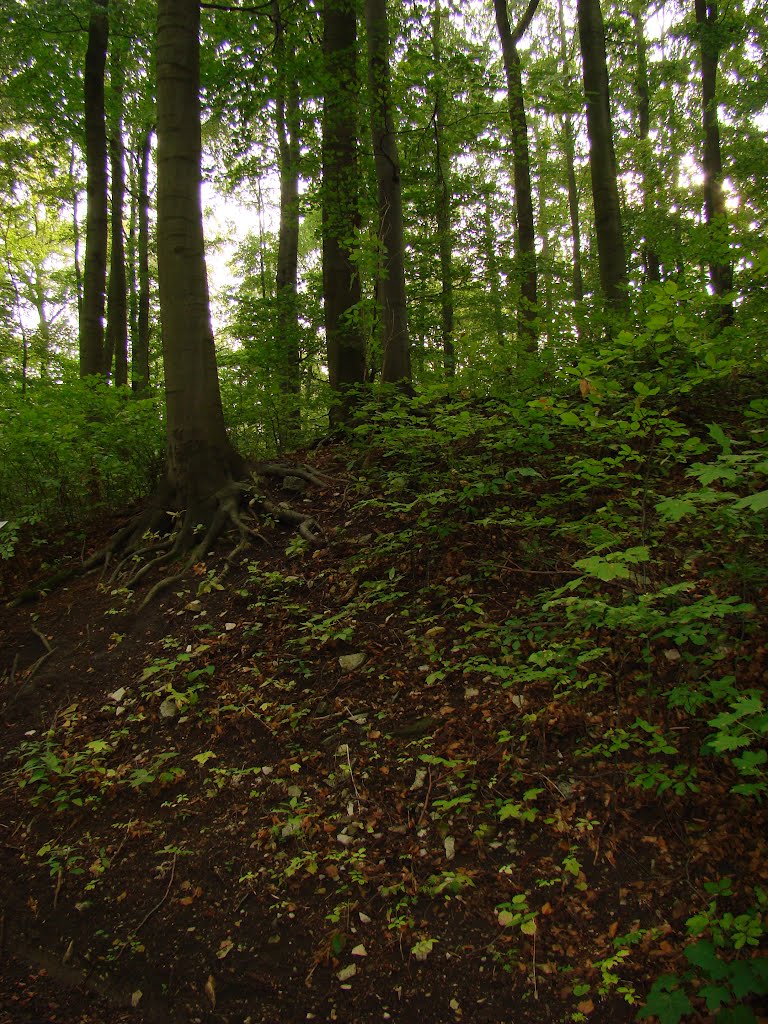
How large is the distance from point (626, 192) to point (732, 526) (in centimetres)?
1907

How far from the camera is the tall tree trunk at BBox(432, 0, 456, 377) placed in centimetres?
676

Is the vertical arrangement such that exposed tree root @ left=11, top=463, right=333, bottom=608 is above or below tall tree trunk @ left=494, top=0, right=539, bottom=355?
below

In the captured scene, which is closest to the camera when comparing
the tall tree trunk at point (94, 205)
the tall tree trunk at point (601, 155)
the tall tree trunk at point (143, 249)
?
the tall tree trunk at point (601, 155)

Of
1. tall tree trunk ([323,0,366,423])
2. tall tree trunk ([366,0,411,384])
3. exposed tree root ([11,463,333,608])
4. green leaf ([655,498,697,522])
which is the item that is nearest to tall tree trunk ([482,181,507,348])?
tall tree trunk ([323,0,366,423])

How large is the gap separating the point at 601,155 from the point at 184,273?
20.5ft

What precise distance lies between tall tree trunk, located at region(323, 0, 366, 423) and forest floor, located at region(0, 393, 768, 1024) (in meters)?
2.97

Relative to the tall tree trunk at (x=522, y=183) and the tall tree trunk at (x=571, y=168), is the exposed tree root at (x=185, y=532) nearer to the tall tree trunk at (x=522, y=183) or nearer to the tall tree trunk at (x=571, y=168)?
the tall tree trunk at (x=522, y=183)

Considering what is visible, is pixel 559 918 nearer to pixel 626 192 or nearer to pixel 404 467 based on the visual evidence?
pixel 404 467

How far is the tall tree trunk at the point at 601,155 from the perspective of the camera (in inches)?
316

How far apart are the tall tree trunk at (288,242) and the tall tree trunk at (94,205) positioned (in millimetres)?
2789

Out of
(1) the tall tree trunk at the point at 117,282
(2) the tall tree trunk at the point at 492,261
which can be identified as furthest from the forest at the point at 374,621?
(2) the tall tree trunk at the point at 492,261

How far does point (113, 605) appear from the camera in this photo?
5.36m

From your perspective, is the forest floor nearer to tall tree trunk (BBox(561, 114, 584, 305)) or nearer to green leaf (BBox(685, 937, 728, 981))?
green leaf (BBox(685, 937, 728, 981))

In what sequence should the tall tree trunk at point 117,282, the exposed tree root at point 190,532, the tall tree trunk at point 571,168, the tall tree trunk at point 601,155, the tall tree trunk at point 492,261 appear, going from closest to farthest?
the exposed tree root at point 190,532 < the tall tree trunk at point 601,155 < the tall tree trunk at point 117,282 < the tall tree trunk at point 492,261 < the tall tree trunk at point 571,168
